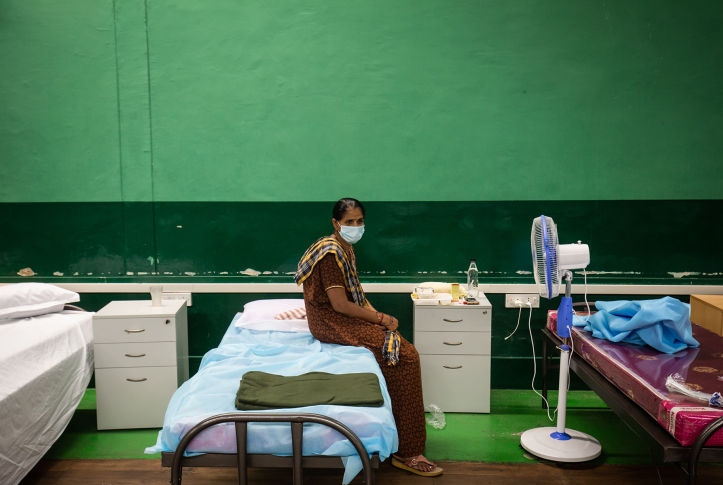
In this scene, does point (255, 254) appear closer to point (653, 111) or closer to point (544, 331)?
point (544, 331)

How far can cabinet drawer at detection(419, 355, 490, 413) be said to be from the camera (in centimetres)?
382

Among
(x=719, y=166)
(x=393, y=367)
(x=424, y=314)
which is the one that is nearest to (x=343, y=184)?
(x=424, y=314)

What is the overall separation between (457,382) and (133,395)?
7.25 ft

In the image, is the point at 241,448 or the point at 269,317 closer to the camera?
the point at 241,448

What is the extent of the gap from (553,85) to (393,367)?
2.47 metres

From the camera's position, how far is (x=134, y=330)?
11.7 ft

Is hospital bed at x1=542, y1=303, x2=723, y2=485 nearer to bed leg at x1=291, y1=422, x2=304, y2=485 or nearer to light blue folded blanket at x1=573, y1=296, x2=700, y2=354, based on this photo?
light blue folded blanket at x1=573, y1=296, x2=700, y2=354

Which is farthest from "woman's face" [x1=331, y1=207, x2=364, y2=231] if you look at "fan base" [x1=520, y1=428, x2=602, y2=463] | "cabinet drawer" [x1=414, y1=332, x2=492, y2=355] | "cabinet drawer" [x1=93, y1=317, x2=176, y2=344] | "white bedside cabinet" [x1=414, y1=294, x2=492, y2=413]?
"fan base" [x1=520, y1=428, x2=602, y2=463]

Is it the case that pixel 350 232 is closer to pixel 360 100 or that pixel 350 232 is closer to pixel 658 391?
pixel 360 100

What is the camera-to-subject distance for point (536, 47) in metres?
4.06

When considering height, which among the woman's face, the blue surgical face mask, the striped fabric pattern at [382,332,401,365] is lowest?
the striped fabric pattern at [382,332,401,365]

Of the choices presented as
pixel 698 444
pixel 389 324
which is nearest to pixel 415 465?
pixel 389 324

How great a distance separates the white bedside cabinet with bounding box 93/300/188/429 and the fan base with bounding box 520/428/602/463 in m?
2.32

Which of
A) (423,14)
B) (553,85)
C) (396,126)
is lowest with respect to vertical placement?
(396,126)
